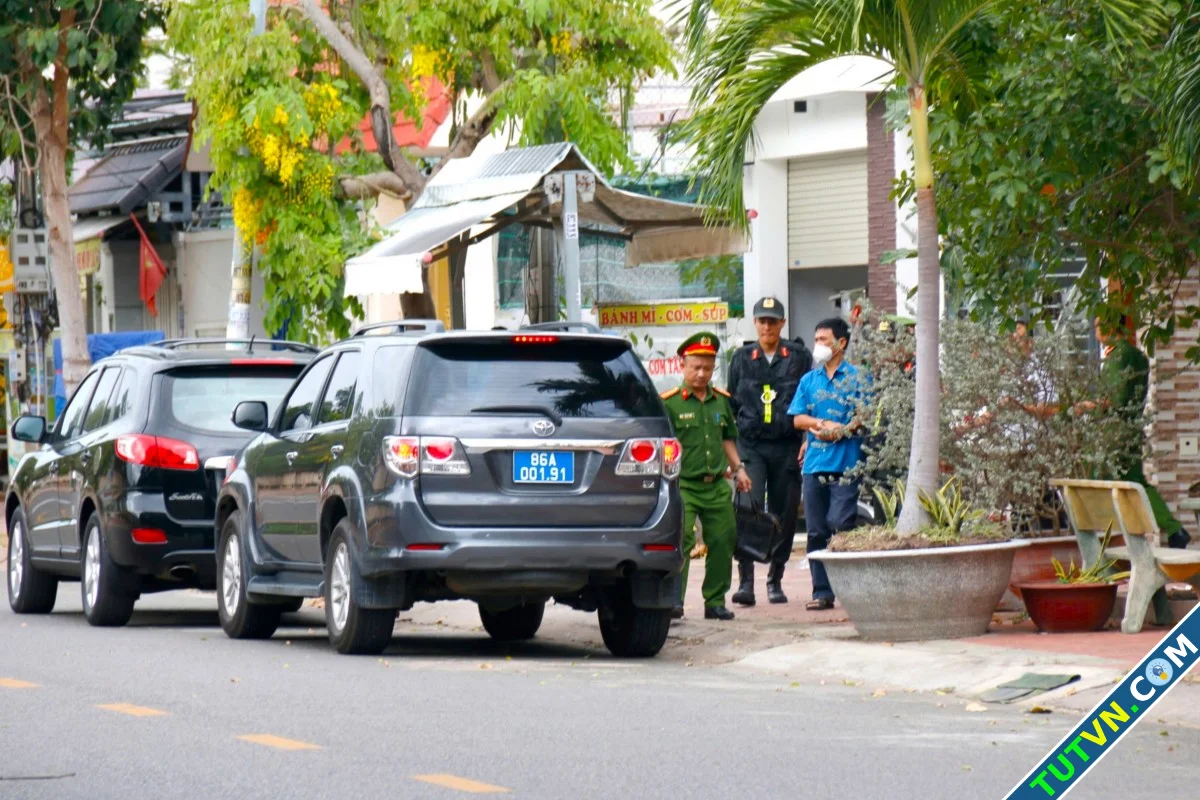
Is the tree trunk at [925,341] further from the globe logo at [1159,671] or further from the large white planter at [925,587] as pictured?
the globe logo at [1159,671]

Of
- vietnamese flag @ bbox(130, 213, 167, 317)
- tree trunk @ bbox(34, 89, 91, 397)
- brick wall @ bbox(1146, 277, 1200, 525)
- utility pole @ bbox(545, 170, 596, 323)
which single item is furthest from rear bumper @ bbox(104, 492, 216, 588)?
vietnamese flag @ bbox(130, 213, 167, 317)

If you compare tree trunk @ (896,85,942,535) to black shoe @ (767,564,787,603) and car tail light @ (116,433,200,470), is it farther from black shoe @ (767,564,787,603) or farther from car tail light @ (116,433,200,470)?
car tail light @ (116,433,200,470)

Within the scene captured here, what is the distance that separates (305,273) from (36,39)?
610 centimetres

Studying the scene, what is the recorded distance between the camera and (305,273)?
19906 mm

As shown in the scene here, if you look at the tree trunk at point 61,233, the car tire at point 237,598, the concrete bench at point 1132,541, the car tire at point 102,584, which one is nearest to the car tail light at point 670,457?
the concrete bench at point 1132,541

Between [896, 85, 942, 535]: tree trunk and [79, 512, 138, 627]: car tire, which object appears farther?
[79, 512, 138, 627]: car tire

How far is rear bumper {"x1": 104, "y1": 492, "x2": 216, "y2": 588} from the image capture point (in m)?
13.5

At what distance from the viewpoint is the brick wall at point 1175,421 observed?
17.4 meters

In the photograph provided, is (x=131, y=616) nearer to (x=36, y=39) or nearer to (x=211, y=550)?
(x=211, y=550)

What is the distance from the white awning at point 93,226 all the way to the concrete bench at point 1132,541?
22329 millimetres

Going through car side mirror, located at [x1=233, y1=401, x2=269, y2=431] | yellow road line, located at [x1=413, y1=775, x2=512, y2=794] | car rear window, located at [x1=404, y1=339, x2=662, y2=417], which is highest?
car rear window, located at [x1=404, y1=339, x2=662, y2=417]

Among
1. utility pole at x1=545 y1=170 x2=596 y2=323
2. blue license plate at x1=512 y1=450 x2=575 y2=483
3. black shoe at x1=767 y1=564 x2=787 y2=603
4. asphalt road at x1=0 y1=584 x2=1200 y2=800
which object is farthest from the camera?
black shoe at x1=767 y1=564 x2=787 y2=603

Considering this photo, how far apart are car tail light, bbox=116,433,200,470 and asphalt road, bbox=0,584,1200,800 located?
6.00 ft

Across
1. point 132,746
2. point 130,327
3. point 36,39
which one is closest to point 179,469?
point 132,746
